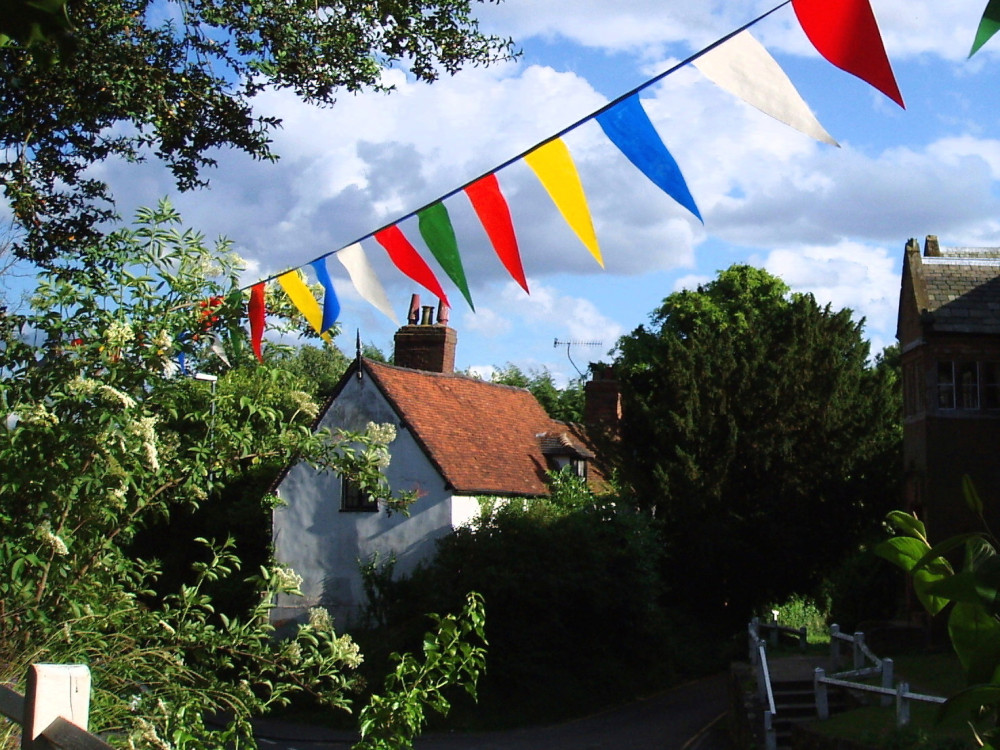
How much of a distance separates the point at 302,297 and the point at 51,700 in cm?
445

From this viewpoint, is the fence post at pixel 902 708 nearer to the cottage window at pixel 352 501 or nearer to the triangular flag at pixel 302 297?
the triangular flag at pixel 302 297

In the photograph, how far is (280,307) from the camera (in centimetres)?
710

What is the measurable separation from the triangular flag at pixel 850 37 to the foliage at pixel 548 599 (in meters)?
18.6

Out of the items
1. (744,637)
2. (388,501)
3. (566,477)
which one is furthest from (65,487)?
(744,637)

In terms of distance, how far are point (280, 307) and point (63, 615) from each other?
8.57 ft

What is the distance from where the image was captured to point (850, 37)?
3.72 metres

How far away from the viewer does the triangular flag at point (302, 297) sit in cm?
698

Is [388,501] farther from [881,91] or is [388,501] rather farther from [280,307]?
[881,91]

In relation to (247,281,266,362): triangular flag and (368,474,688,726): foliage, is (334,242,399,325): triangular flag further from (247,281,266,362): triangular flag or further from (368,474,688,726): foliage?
(368,474,688,726): foliage

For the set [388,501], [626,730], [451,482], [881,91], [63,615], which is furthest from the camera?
[451,482]

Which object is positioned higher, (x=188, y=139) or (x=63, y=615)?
(x=188, y=139)

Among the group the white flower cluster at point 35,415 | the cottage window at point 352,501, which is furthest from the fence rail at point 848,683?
the cottage window at point 352,501

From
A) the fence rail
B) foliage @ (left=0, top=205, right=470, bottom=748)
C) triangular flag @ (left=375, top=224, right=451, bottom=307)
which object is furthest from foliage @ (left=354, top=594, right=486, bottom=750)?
the fence rail

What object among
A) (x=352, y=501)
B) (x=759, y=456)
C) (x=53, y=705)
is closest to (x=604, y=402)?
(x=759, y=456)
